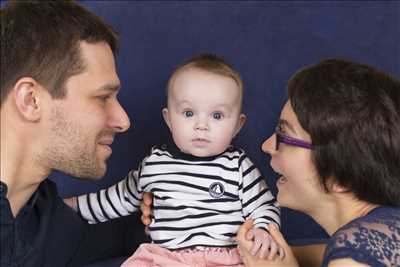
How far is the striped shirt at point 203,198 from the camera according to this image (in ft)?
6.73

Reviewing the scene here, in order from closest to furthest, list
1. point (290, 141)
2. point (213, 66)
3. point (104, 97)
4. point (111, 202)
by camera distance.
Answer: point (290, 141)
point (104, 97)
point (213, 66)
point (111, 202)

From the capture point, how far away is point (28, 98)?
6.04 ft

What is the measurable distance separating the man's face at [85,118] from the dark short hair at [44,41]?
31mm

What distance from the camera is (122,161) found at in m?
2.69

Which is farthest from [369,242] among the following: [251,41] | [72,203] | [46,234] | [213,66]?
[251,41]

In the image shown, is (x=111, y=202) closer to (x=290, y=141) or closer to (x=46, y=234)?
(x=46, y=234)

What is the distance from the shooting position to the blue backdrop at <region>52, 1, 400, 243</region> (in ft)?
8.82

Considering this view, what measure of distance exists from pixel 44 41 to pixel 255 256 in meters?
0.88

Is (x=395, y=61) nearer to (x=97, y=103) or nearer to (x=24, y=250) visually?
(x=97, y=103)

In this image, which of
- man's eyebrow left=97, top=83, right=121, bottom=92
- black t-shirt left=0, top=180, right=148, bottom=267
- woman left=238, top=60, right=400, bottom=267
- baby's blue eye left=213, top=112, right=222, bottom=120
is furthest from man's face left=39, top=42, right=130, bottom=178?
woman left=238, top=60, right=400, bottom=267

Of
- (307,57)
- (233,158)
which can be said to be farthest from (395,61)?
(233,158)

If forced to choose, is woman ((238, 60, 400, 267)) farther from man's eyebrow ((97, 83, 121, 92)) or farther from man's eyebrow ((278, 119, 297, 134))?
man's eyebrow ((97, 83, 121, 92))

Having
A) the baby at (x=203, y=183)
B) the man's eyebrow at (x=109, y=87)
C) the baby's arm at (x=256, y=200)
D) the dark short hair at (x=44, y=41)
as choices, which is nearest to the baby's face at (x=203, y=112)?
the baby at (x=203, y=183)

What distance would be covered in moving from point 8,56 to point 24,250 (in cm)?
57
